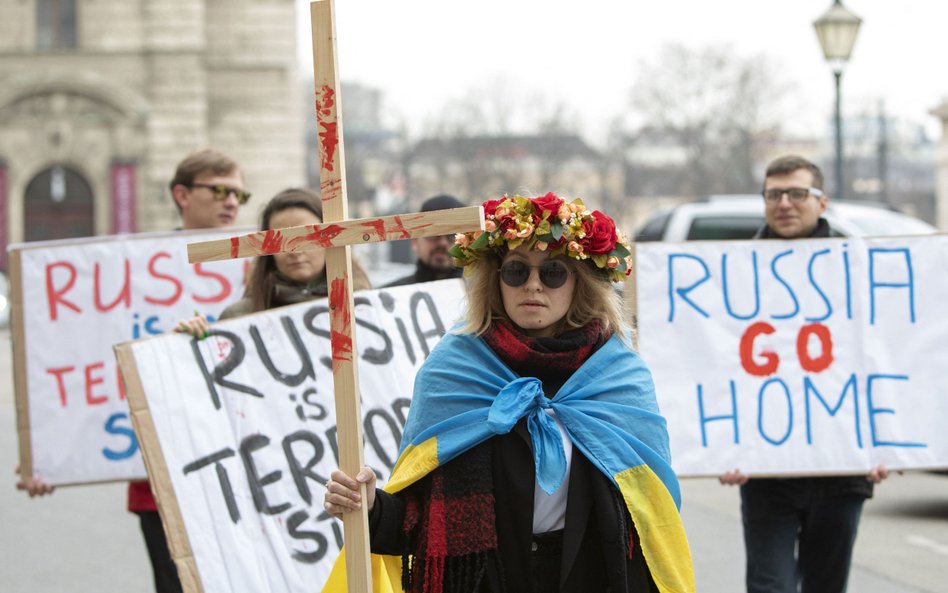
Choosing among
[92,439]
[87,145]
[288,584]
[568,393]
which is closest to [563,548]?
[568,393]

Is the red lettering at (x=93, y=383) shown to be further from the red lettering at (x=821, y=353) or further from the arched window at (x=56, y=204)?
the arched window at (x=56, y=204)

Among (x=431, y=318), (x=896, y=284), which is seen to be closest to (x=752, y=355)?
(x=896, y=284)

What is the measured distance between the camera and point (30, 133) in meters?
41.2

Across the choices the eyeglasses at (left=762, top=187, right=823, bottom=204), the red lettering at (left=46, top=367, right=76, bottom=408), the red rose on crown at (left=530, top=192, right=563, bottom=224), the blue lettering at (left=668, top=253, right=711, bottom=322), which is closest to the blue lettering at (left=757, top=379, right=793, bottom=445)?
the blue lettering at (left=668, top=253, right=711, bottom=322)

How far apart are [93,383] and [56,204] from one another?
37272mm

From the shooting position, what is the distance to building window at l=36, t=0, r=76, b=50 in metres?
42.1

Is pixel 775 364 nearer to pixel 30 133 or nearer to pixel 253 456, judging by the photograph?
pixel 253 456

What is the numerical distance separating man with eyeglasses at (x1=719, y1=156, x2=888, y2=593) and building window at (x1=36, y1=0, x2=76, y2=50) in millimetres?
39427

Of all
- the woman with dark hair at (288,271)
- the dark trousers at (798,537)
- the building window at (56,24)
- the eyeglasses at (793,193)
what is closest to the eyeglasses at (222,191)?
the woman with dark hair at (288,271)

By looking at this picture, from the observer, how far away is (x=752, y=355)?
5746 millimetres

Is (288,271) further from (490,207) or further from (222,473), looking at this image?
(490,207)

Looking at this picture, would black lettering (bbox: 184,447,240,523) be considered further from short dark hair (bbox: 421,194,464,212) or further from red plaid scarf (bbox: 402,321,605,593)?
short dark hair (bbox: 421,194,464,212)

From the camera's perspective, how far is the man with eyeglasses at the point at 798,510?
17.2ft

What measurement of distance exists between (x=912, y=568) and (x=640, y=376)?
5.14 metres
